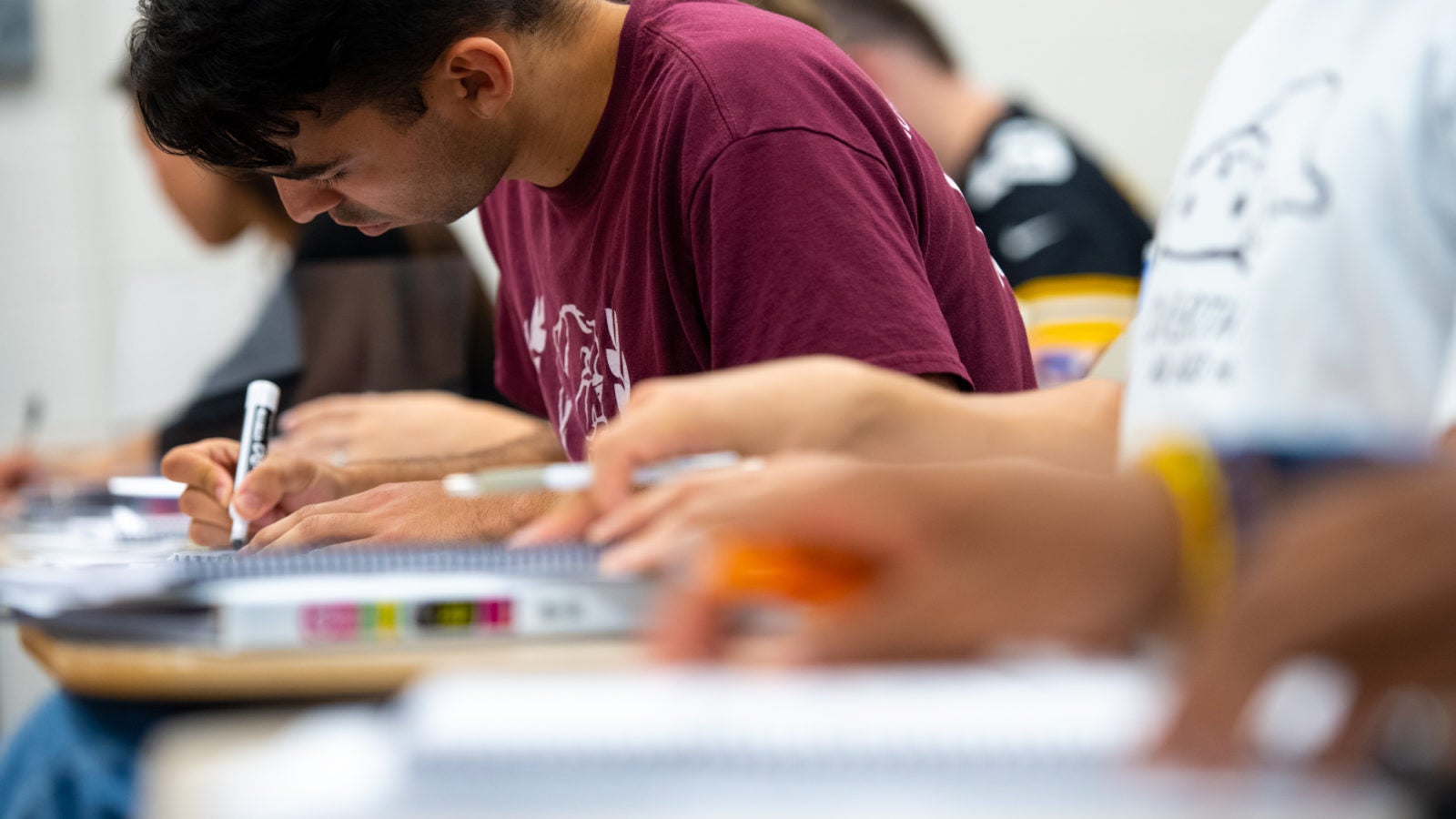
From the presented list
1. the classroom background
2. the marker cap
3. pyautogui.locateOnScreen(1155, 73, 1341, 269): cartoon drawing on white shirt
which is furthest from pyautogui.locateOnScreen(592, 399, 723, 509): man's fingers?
the classroom background

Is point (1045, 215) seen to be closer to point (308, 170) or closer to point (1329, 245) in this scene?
point (308, 170)

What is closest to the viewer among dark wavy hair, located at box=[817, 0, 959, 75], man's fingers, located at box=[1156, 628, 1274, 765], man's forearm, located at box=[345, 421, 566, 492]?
man's fingers, located at box=[1156, 628, 1274, 765]

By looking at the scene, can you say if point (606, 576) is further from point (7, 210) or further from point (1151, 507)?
point (7, 210)

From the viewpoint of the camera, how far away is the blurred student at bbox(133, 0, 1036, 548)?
0.86 m

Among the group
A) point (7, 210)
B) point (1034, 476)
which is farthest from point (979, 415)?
point (7, 210)

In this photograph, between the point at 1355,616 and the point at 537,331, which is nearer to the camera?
the point at 1355,616

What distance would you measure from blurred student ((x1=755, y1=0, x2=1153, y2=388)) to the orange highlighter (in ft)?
4.10

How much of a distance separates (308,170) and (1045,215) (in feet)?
3.49

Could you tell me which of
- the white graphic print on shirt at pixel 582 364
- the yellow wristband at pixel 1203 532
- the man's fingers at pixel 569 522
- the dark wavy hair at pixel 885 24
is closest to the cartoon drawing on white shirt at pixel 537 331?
the white graphic print on shirt at pixel 582 364

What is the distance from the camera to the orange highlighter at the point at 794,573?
13.9 inches

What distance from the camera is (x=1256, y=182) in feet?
2.20

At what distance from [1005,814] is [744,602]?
115 mm

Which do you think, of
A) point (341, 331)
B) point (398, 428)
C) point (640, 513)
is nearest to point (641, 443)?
point (640, 513)

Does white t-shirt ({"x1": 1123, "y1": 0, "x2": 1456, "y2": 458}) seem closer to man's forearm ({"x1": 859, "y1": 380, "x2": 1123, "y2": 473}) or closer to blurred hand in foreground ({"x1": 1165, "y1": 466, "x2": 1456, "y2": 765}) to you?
man's forearm ({"x1": 859, "y1": 380, "x2": 1123, "y2": 473})
